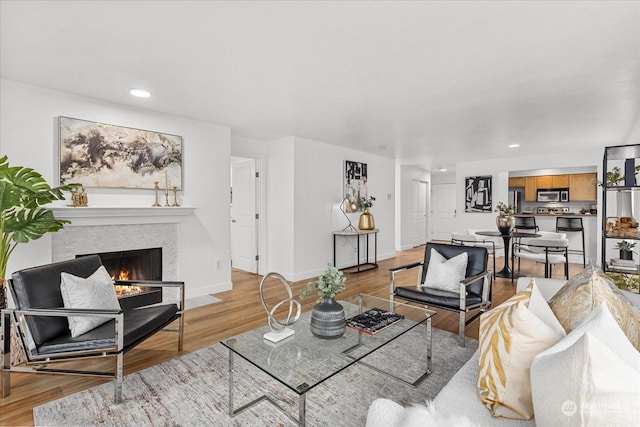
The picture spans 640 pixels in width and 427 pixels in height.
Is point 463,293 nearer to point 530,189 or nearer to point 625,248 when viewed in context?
point 625,248

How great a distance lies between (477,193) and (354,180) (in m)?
3.37

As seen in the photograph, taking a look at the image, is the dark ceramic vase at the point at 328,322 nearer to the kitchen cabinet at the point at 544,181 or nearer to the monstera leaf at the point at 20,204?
the monstera leaf at the point at 20,204

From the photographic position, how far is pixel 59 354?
6.43 ft

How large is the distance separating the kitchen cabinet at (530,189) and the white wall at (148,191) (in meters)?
7.30

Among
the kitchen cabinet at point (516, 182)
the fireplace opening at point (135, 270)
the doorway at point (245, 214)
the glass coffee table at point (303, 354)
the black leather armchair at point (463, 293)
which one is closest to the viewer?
the glass coffee table at point (303, 354)

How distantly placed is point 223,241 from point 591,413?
420cm

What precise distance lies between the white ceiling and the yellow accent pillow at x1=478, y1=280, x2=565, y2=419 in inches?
65.3

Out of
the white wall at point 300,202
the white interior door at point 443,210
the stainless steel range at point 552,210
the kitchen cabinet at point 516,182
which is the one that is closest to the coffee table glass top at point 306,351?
the white wall at point 300,202

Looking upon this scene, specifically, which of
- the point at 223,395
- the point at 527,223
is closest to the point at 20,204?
the point at 223,395

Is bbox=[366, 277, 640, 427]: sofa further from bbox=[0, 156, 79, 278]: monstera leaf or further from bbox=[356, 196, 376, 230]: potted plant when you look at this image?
bbox=[356, 196, 376, 230]: potted plant

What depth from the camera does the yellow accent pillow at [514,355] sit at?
46.5 inches

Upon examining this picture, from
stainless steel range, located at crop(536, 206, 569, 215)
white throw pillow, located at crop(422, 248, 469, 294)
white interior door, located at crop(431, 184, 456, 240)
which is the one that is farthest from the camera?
white interior door, located at crop(431, 184, 456, 240)

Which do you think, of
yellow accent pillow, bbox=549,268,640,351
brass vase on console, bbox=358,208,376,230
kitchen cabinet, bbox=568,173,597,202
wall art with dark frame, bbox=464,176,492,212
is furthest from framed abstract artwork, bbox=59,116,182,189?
kitchen cabinet, bbox=568,173,597,202

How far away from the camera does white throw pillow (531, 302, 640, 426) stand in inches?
30.8
